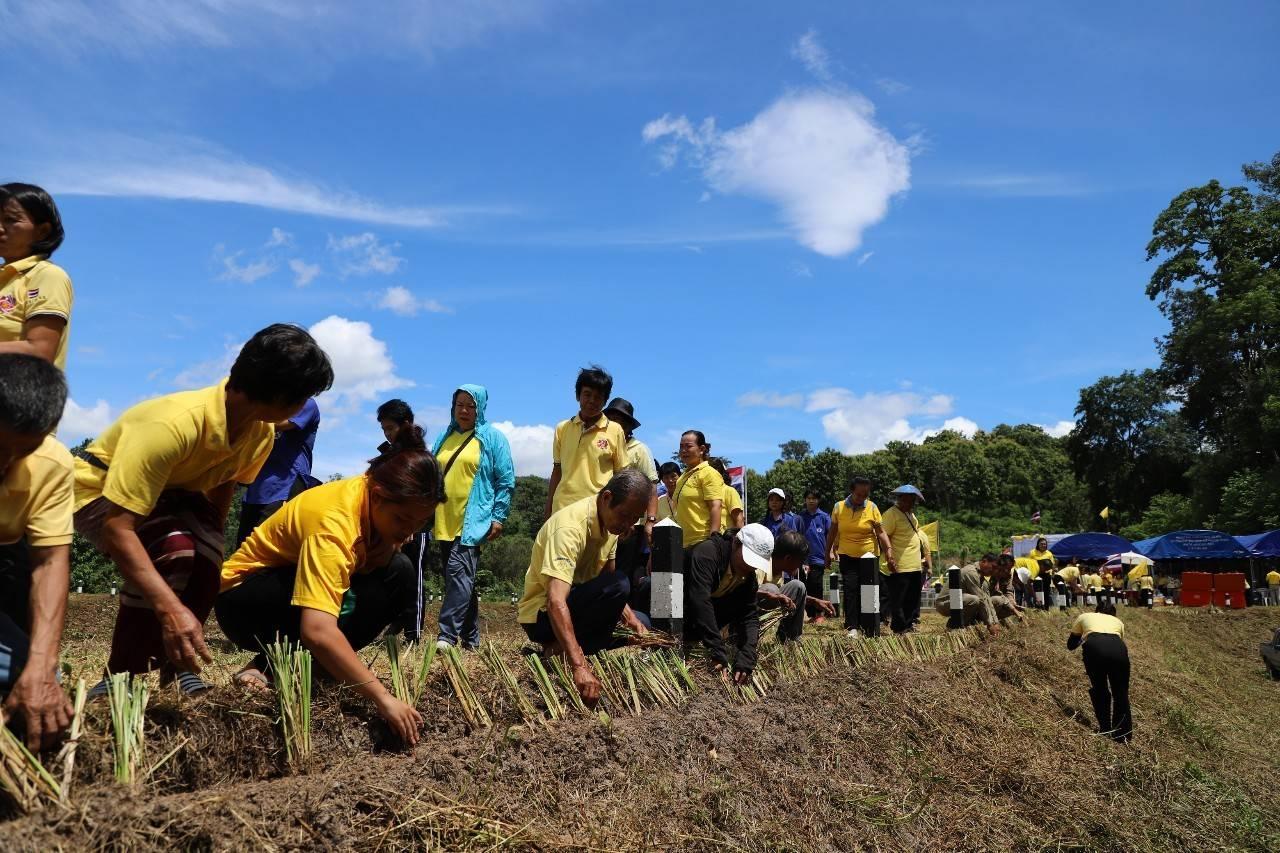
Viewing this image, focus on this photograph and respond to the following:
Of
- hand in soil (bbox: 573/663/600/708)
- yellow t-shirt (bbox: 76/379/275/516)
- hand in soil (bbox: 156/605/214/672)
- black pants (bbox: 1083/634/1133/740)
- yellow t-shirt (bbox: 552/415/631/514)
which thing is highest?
yellow t-shirt (bbox: 552/415/631/514)

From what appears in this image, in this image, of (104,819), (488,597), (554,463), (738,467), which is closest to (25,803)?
(104,819)

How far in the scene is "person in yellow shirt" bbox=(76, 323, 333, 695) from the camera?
2918 mm

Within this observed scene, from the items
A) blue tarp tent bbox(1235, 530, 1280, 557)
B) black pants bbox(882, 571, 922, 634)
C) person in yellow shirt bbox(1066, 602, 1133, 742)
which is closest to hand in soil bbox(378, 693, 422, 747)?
person in yellow shirt bbox(1066, 602, 1133, 742)

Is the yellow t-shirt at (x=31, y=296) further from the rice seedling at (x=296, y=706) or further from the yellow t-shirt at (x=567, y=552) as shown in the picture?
the yellow t-shirt at (x=567, y=552)

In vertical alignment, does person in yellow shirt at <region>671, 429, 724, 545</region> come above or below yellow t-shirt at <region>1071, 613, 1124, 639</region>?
above

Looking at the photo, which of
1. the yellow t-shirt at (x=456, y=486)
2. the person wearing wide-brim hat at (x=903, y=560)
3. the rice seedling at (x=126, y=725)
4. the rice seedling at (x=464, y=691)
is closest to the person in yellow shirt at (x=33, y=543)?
the rice seedling at (x=126, y=725)

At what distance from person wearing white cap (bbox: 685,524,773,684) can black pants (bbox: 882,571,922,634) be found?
442 centimetres

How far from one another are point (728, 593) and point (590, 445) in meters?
1.55

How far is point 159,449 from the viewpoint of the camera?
9.87ft

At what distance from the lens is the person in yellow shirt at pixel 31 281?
329cm

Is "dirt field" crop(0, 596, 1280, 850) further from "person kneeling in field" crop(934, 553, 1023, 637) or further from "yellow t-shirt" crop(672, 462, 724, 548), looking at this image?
"person kneeling in field" crop(934, 553, 1023, 637)

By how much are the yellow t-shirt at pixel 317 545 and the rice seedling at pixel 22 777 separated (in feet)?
2.74

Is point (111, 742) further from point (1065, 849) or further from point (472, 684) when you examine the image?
point (1065, 849)

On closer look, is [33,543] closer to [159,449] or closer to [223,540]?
[159,449]
